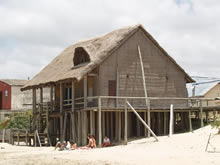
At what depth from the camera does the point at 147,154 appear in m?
23.0

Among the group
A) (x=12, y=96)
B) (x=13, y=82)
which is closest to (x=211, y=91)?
(x=12, y=96)

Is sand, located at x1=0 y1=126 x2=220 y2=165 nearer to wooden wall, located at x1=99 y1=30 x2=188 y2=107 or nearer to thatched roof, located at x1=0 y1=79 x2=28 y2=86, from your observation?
wooden wall, located at x1=99 y1=30 x2=188 y2=107

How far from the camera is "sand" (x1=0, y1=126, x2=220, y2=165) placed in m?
20.5

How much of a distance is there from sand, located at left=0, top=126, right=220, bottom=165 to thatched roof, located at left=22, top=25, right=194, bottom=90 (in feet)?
18.4

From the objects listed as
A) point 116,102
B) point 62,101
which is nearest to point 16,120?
point 62,101

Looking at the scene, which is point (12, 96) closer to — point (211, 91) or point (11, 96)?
point (11, 96)

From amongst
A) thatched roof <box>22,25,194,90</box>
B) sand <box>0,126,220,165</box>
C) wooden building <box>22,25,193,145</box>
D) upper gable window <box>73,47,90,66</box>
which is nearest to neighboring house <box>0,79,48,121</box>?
thatched roof <box>22,25,194,90</box>

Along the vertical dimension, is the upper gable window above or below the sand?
above

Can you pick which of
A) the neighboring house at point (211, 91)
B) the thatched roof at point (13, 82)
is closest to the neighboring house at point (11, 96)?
the thatched roof at point (13, 82)

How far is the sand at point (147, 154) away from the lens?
2052cm

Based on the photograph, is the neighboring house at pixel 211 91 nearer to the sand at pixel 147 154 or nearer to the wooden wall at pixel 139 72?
the wooden wall at pixel 139 72

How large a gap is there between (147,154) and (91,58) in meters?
9.31

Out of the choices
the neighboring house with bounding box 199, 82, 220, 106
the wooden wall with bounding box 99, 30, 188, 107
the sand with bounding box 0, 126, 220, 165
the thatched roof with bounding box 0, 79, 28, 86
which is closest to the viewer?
the sand with bounding box 0, 126, 220, 165

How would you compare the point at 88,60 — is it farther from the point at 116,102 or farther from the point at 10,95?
the point at 10,95
